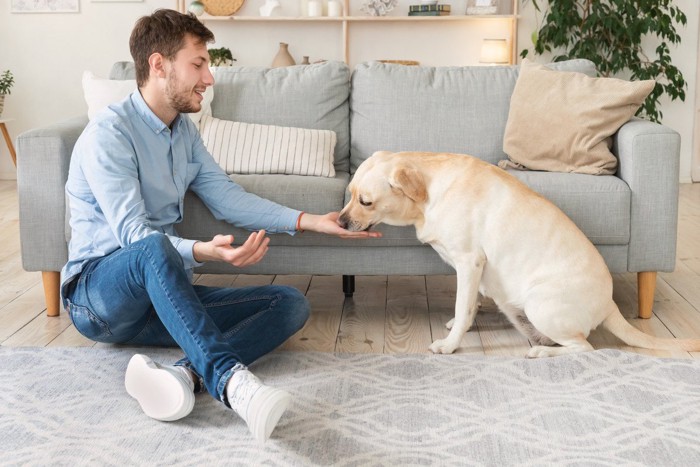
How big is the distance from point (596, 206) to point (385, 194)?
2.59ft

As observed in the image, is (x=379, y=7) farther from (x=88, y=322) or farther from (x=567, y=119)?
(x=88, y=322)

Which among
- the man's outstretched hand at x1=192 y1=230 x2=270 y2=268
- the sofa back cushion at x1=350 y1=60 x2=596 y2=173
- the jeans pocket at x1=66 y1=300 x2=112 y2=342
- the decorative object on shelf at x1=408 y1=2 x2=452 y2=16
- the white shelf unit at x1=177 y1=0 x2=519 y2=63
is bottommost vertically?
the jeans pocket at x1=66 y1=300 x2=112 y2=342

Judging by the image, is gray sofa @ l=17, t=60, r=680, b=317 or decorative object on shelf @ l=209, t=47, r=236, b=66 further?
decorative object on shelf @ l=209, t=47, r=236, b=66

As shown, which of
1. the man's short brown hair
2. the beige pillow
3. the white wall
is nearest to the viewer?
the man's short brown hair

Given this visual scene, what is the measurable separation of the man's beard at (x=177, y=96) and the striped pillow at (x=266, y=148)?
2.30 ft

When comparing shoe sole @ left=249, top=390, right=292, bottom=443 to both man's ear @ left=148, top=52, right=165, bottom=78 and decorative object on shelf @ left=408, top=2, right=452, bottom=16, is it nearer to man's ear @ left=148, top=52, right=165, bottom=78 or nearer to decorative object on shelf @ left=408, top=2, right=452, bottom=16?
man's ear @ left=148, top=52, right=165, bottom=78

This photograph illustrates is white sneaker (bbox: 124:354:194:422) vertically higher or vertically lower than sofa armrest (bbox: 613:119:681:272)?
lower

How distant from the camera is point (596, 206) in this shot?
9.28 feet

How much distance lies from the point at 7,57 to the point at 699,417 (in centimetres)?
545

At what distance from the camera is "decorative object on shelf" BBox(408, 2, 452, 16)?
19.0 ft

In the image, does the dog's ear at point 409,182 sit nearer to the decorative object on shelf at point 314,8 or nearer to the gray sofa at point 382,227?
the gray sofa at point 382,227

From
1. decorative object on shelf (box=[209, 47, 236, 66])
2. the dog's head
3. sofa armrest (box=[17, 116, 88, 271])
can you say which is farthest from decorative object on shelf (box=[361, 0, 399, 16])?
the dog's head

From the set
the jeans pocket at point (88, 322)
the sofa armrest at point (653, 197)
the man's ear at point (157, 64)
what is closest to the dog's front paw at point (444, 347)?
the sofa armrest at point (653, 197)

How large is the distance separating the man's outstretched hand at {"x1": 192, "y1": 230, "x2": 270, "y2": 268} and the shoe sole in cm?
39
